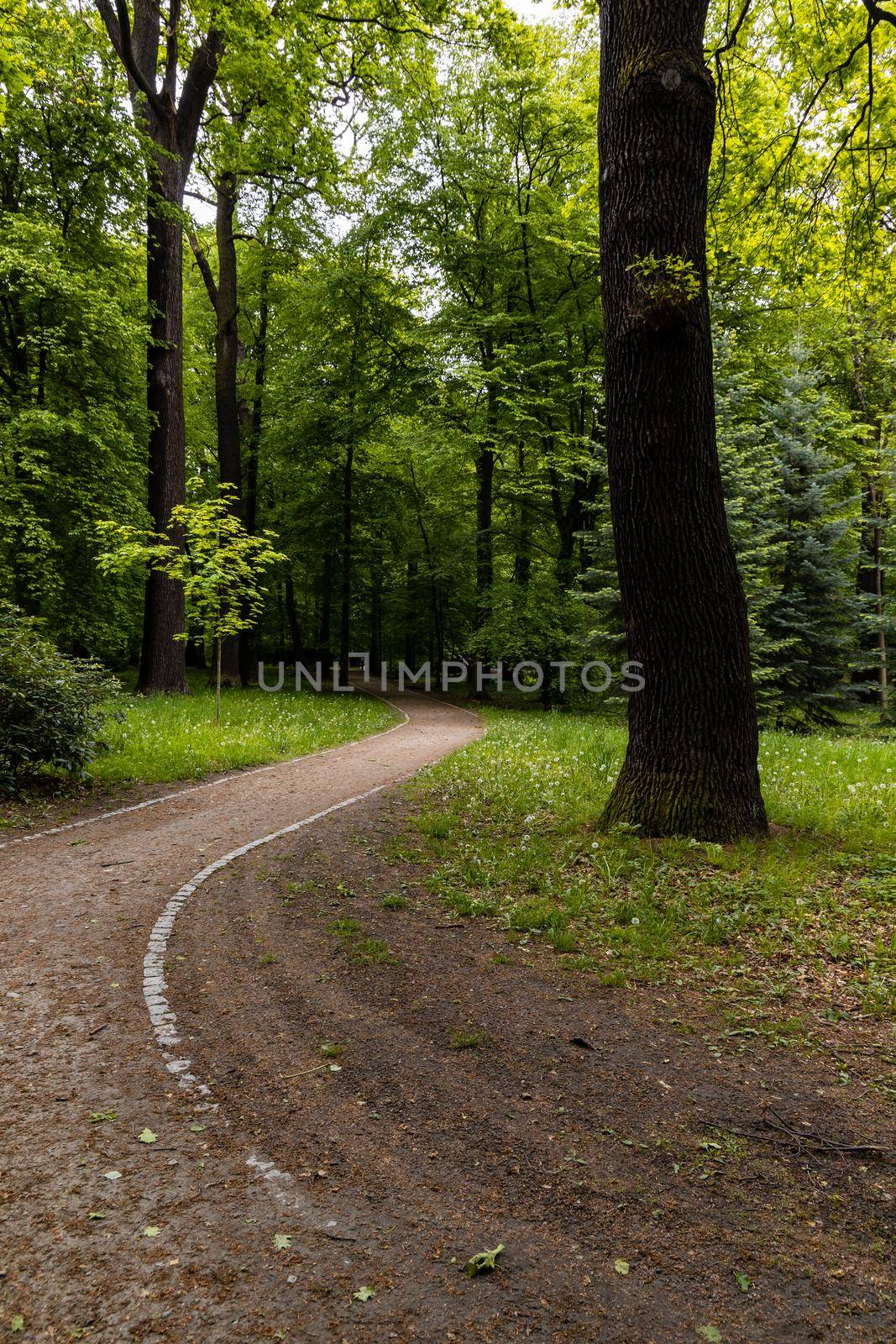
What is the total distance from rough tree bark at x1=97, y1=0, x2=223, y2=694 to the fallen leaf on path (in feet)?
46.4

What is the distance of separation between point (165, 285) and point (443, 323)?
8.58 meters

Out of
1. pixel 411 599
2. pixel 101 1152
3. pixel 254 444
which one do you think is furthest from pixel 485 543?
pixel 101 1152

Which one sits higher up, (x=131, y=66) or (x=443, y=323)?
(x=131, y=66)

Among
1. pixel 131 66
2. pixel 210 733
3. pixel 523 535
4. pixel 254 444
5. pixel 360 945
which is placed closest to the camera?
pixel 360 945

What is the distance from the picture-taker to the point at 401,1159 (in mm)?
2684

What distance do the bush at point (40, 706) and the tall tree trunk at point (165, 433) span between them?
688 cm

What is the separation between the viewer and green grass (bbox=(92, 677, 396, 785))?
9.83 metres

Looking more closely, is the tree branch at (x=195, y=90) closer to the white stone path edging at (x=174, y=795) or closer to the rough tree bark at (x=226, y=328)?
the rough tree bark at (x=226, y=328)

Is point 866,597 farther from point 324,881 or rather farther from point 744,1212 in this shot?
point 744,1212

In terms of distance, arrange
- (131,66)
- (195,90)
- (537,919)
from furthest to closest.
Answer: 1. (195,90)
2. (131,66)
3. (537,919)

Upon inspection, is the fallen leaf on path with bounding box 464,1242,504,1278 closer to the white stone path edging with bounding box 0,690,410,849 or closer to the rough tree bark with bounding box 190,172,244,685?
the white stone path edging with bounding box 0,690,410,849

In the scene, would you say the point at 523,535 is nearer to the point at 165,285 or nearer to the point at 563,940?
the point at 165,285

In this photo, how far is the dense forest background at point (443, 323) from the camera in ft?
29.6

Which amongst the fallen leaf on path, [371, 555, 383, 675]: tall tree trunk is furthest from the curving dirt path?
[371, 555, 383, 675]: tall tree trunk
